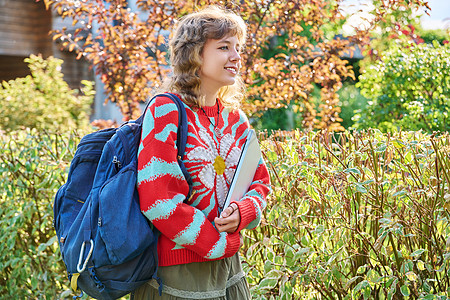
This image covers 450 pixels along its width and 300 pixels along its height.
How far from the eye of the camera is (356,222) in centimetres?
259

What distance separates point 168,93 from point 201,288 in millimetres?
683

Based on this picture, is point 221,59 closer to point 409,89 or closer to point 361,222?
point 361,222

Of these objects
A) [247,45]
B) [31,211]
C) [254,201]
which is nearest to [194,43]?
[254,201]

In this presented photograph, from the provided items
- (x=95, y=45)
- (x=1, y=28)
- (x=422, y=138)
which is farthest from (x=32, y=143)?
(x=1, y=28)

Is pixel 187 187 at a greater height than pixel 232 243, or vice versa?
pixel 187 187

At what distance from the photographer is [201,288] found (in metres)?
2.03

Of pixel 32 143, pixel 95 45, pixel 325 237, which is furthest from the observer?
pixel 95 45

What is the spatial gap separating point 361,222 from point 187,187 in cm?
113

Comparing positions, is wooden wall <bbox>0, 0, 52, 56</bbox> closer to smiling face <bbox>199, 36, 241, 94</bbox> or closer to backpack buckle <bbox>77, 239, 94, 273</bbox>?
smiling face <bbox>199, 36, 241, 94</bbox>

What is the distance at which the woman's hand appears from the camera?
199 centimetres

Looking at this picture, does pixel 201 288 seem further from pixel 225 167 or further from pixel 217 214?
pixel 225 167

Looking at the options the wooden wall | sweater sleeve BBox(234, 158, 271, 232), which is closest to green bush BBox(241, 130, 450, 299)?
sweater sleeve BBox(234, 158, 271, 232)

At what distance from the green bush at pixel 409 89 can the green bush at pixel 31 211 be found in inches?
111

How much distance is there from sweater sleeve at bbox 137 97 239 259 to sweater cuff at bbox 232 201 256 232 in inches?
4.2
